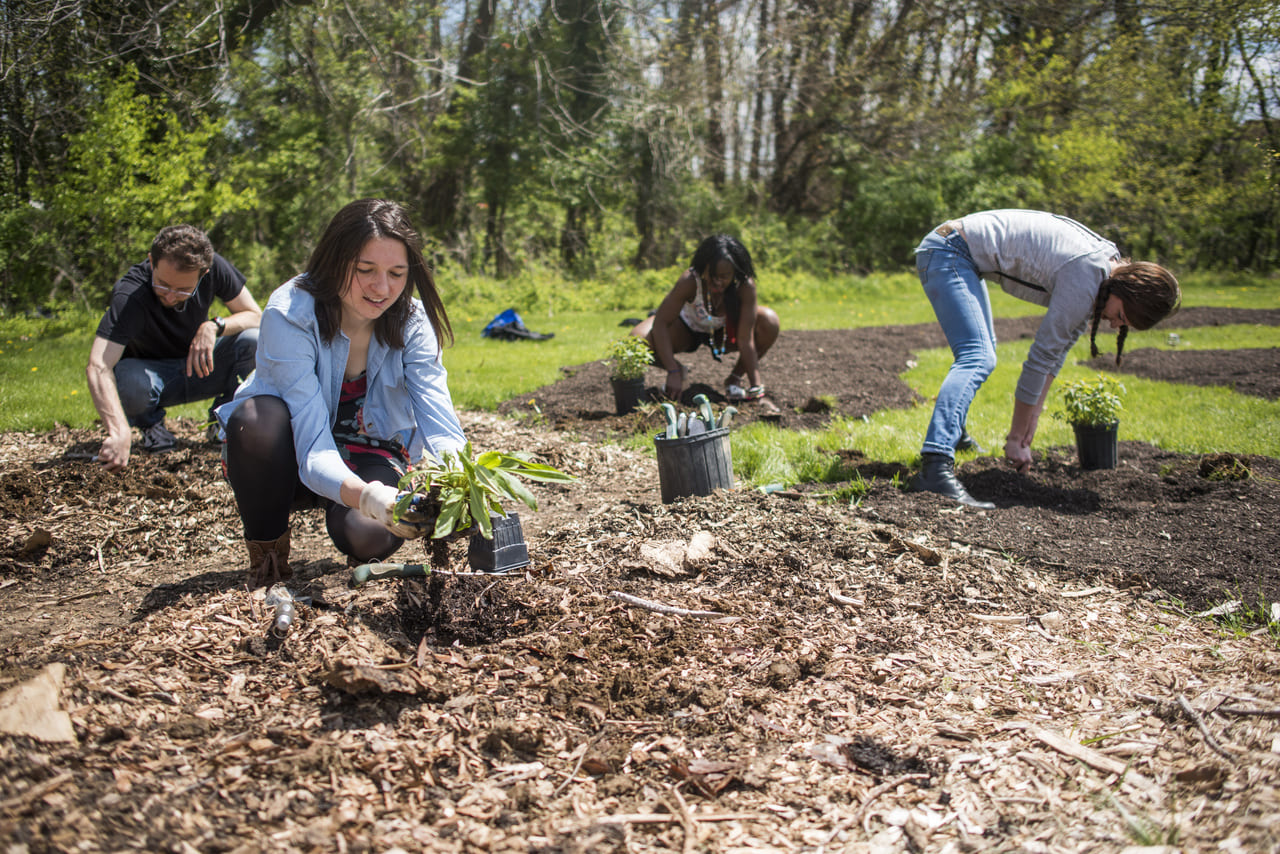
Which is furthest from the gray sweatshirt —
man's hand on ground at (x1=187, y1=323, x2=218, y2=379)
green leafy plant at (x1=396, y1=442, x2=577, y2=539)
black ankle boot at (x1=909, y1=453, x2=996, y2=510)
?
man's hand on ground at (x1=187, y1=323, x2=218, y2=379)

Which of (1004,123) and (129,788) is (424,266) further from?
(1004,123)

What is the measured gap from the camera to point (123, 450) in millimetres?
3465

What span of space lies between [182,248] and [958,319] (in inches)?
156

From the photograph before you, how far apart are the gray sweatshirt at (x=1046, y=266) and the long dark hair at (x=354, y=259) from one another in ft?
8.61

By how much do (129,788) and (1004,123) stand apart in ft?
64.0

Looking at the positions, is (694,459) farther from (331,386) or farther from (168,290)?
(168,290)

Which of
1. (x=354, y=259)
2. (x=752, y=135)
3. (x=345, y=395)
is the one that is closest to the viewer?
(x=354, y=259)

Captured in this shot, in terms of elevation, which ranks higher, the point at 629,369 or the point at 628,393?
the point at 629,369

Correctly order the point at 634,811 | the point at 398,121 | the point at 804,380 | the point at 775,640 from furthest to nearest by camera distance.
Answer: the point at 398,121
the point at 804,380
the point at 775,640
the point at 634,811

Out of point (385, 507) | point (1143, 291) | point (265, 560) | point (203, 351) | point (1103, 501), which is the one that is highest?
point (1143, 291)

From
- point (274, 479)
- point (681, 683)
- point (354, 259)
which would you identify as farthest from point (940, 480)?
point (274, 479)

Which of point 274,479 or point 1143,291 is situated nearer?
point 274,479

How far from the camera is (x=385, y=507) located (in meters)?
2.29

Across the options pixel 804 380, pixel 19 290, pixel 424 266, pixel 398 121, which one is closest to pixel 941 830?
pixel 424 266
